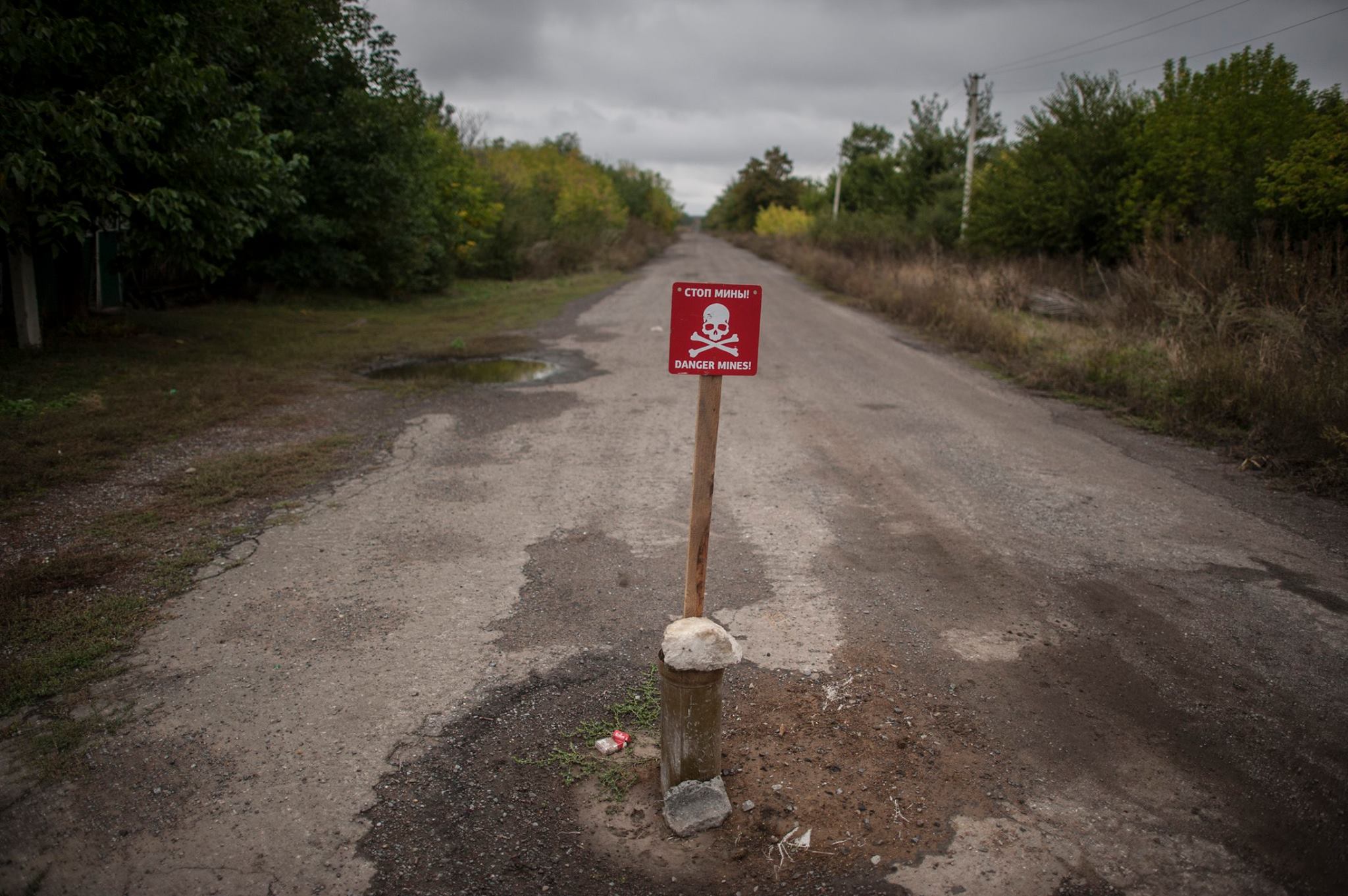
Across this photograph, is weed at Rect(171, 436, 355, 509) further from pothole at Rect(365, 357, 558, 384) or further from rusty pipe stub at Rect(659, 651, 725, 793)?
rusty pipe stub at Rect(659, 651, 725, 793)

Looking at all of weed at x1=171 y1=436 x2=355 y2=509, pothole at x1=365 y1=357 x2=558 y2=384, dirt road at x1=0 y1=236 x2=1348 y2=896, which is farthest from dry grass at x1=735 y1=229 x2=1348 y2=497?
weed at x1=171 y1=436 x2=355 y2=509

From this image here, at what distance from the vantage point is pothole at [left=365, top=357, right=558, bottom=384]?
983 centimetres

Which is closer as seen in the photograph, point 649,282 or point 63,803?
point 63,803

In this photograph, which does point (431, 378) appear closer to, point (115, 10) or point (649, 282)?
point (115, 10)

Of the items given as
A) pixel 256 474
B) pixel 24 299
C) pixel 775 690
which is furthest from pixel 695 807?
pixel 24 299

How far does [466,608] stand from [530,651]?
1.93 ft

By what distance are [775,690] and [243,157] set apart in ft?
30.6

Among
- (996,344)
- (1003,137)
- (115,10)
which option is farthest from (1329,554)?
(1003,137)

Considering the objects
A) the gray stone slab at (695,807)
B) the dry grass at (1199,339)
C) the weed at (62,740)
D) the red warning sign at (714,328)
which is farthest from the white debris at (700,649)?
the dry grass at (1199,339)

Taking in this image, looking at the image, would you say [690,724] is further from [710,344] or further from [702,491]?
[710,344]

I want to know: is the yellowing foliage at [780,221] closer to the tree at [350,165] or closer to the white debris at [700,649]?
the tree at [350,165]

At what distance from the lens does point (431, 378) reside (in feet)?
31.8

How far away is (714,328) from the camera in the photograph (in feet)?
9.56

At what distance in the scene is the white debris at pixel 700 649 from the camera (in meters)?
Result: 2.77
